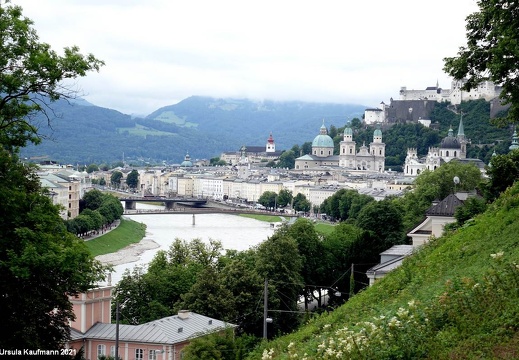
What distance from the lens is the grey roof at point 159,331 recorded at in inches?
754

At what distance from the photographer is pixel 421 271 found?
12602 millimetres

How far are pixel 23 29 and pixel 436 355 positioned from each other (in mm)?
5401

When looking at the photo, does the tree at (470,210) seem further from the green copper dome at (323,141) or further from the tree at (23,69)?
the green copper dome at (323,141)

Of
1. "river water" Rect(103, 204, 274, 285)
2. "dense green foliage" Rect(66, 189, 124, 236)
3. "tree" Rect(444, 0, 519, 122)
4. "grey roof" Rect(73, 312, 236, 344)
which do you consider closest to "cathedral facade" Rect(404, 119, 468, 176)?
"river water" Rect(103, 204, 274, 285)

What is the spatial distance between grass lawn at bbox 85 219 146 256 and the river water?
0.76 m

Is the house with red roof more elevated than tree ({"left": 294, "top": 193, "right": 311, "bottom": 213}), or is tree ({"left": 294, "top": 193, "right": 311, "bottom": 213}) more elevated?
the house with red roof

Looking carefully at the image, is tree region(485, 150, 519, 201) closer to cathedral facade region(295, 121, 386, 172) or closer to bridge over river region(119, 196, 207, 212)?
bridge over river region(119, 196, 207, 212)

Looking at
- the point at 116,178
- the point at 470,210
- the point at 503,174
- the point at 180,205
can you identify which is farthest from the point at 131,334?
the point at 116,178

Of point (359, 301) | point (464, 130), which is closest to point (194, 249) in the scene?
point (359, 301)

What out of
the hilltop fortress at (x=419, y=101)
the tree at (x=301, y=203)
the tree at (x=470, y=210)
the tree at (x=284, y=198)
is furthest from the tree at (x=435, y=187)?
the hilltop fortress at (x=419, y=101)

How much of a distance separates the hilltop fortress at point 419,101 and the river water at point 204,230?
46097mm

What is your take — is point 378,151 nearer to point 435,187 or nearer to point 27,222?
point 435,187

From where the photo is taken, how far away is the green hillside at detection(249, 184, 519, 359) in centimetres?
773

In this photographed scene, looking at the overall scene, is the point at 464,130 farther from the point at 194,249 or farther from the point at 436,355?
the point at 436,355
